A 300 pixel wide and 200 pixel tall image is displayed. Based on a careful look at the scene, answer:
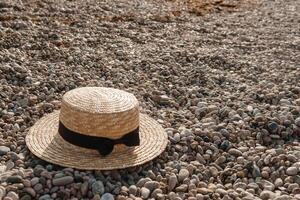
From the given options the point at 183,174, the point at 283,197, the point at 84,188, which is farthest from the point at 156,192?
the point at 283,197

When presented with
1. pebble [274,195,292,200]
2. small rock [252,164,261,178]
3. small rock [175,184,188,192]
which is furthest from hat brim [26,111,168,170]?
pebble [274,195,292,200]

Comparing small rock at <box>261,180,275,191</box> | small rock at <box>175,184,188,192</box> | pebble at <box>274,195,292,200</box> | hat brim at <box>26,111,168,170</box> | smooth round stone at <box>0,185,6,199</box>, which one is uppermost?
hat brim at <box>26,111,168,170</box>

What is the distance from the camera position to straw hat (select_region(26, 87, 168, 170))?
363 centimetres

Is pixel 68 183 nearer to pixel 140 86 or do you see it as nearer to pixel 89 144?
pixel 89 144

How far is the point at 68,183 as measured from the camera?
11.3ft

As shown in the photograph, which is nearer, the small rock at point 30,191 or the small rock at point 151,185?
the small rock at point 30,191

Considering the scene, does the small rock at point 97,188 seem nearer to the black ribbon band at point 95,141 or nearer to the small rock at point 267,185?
the black ribbon band at point 95,141

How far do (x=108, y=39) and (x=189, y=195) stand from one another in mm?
4565

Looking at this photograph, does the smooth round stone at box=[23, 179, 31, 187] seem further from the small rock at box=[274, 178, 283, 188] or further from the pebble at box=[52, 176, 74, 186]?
the small rock at box=[274, 178, 283, 188]

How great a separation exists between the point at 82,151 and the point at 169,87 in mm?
2389

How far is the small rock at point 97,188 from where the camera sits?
11.2 ft

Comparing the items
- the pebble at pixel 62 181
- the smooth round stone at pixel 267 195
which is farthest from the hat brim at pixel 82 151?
the smooth round stone at pixel 267 195

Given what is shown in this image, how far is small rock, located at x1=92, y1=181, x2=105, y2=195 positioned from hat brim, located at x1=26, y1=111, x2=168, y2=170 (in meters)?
0.14

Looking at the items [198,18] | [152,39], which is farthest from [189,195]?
[198,18]
